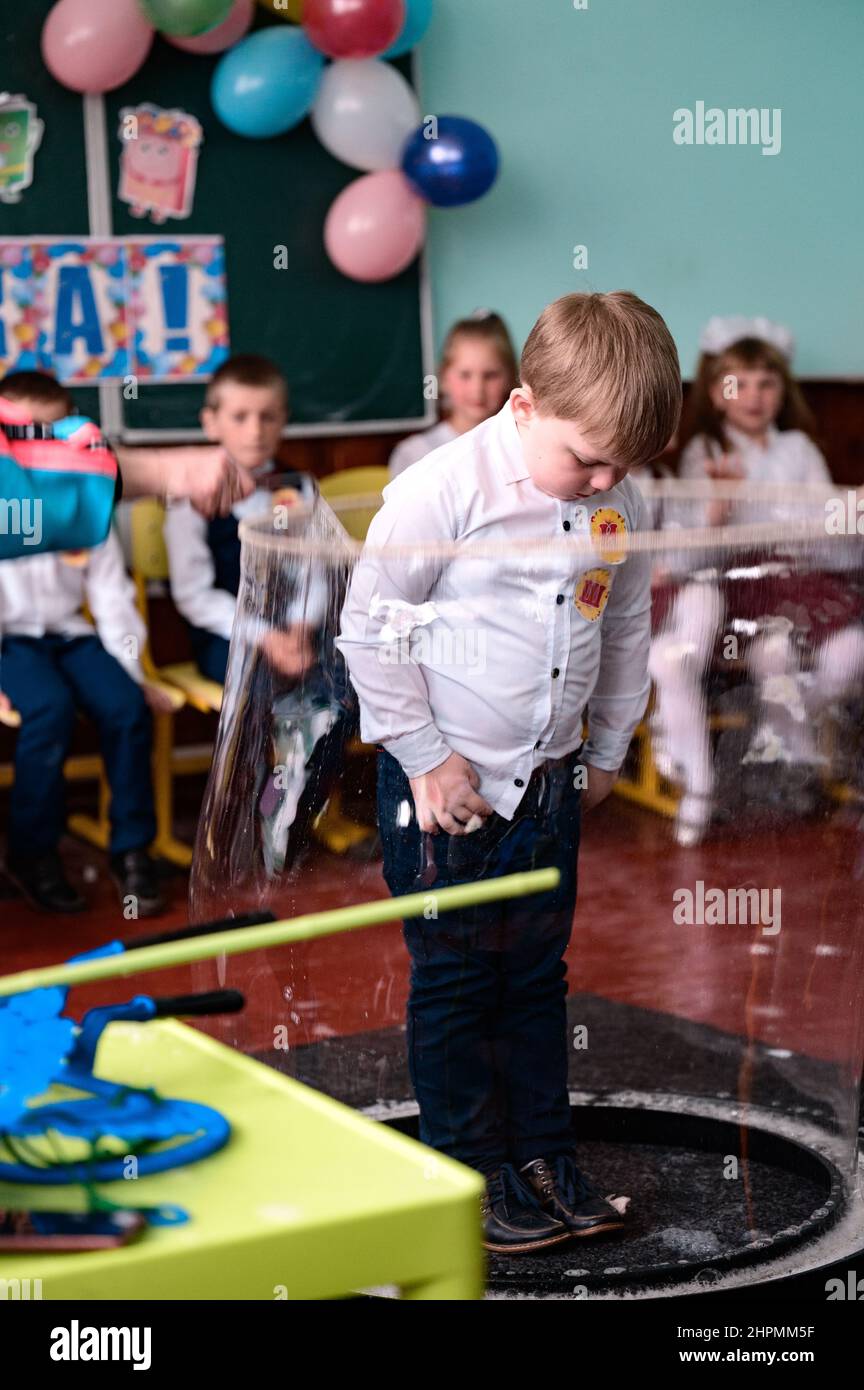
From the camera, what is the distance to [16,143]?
397 cm

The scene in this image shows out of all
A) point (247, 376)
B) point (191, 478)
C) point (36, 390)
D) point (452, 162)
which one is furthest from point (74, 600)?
point (191, 478)

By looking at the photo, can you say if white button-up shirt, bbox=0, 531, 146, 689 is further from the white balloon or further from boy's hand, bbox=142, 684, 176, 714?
the white balloon

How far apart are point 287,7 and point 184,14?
0.36 m

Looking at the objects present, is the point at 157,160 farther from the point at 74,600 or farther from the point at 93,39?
the point at 74,600

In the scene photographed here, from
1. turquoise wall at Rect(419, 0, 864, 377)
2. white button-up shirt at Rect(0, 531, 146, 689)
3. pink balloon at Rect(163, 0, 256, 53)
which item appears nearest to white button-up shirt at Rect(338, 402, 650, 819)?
white button-up shirt at Rect(0, 531, 146, 689)

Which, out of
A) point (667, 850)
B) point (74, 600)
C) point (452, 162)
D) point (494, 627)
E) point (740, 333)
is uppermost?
point (452, 162)

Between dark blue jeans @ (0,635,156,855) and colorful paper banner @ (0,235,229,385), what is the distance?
75 centimetres

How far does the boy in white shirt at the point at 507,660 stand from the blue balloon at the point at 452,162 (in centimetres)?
256

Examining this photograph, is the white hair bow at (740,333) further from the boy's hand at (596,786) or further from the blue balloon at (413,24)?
the boy's hand at (596,786)

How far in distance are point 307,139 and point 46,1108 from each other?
3560mm

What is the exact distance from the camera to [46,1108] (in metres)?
1.10

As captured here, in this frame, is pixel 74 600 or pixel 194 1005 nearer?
pixel 194 1005

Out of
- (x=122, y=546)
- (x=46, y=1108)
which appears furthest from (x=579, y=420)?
(x=122, y=546)

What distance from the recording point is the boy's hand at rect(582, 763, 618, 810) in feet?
5.57
